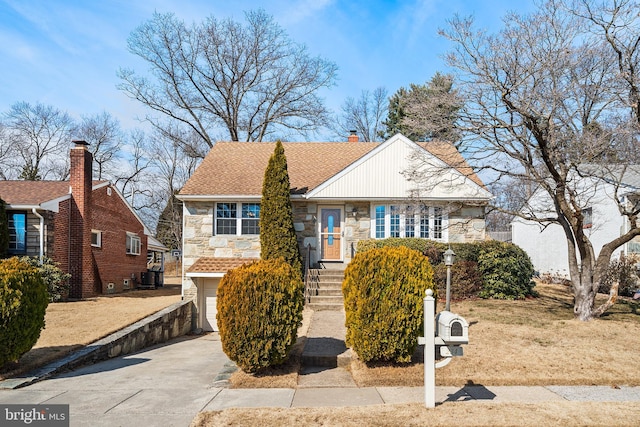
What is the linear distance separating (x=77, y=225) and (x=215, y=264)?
6.25m

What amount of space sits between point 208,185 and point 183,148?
18017mm

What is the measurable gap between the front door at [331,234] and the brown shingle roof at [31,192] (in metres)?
9.54

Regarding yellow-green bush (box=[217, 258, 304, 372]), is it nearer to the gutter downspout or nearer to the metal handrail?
the metal handrail

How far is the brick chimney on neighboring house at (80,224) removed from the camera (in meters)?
17.9

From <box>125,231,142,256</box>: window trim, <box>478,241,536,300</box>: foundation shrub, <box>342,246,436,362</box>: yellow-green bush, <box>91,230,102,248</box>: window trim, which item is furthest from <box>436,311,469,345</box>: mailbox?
<box>125,231,142,256</box>: window trim

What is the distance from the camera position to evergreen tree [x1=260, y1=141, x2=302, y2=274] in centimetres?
1474

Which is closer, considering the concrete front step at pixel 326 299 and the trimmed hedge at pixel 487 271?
the concrete front step at pixel 326 299

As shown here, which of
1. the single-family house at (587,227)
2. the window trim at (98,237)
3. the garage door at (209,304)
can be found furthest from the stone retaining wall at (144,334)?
the single-family house at (587,227)

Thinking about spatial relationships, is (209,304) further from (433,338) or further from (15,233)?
(433,338)

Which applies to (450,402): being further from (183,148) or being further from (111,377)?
(183,148)

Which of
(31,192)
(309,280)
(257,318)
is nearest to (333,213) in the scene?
(309,280)

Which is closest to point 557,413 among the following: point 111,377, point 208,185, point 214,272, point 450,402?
point 450,402

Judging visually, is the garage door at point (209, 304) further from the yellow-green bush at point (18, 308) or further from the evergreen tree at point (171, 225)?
the evergreen tree at point (171, 225)

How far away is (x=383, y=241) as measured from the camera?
1570cm
